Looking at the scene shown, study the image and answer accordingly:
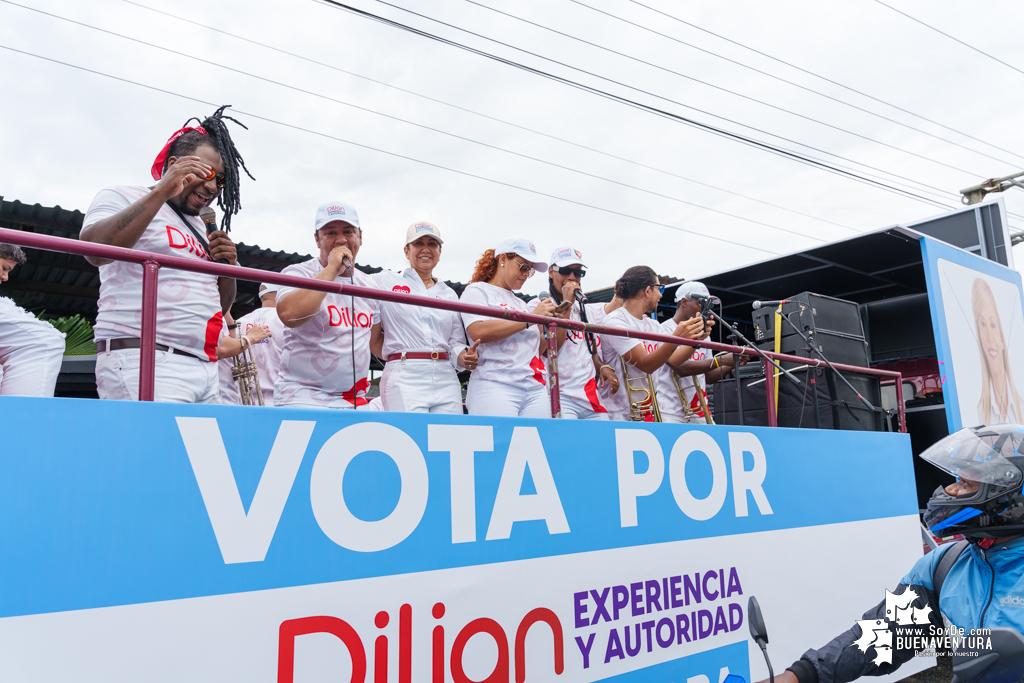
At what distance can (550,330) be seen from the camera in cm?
331

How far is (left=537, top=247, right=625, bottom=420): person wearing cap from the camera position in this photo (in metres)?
3.92

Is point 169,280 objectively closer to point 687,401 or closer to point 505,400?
point 505,400

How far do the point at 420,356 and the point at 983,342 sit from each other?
585 centimetres

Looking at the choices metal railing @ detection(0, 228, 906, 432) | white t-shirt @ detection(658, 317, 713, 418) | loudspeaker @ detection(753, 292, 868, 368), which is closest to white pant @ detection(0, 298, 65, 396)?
metal railing @ detection(0, 228, 906, 432)

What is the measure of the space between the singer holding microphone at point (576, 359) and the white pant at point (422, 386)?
27.6 inches

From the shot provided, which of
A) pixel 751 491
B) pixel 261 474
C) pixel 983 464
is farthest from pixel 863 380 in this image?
pixel 261 474

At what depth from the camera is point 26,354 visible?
246 centimetres

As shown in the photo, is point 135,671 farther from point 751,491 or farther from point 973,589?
point 751,491

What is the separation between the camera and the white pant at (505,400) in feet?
11.4

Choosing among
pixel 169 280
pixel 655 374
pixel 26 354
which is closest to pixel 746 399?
pixel 655 374

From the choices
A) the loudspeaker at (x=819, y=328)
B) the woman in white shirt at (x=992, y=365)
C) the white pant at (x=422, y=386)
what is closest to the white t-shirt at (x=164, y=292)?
the white pant at (x=422, y=386)

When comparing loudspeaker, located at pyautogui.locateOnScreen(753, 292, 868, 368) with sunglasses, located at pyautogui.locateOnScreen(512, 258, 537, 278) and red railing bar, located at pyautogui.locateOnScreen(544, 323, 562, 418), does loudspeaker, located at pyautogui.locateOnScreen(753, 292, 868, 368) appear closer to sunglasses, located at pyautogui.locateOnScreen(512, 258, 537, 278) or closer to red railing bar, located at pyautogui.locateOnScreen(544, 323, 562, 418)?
sunglasses, located at pyautogui.locateOnScreen(512, 258, 537, 278)

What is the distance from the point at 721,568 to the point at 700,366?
139 centimetres

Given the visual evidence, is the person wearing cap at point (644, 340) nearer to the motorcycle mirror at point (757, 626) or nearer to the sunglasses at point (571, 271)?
the sunglasses at point (571, 271)
